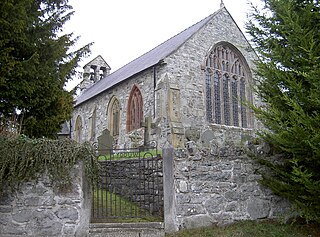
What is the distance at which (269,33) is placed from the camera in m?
7.66

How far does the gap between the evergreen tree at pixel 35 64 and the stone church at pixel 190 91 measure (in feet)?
19.5

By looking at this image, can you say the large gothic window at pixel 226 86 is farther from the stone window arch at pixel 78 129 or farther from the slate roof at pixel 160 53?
the stone window arch at pixel 78 129

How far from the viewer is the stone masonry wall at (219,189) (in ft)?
23.1

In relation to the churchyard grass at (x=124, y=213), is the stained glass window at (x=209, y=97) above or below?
above

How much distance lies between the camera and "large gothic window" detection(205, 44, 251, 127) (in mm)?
19312

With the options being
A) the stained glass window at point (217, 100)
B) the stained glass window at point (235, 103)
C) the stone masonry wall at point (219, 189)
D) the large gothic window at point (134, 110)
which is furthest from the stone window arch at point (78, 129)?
the stone masonry wall at point (219, 189)

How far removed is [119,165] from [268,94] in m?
4.08

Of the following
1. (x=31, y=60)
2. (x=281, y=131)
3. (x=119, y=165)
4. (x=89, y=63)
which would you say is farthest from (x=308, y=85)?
(x=89, y=63)

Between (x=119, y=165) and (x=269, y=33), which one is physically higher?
(x=269, y=33)

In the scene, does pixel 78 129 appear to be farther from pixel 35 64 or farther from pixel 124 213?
pixel 124 213

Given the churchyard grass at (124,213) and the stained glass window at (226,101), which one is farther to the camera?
the stained glass window at (226,101)

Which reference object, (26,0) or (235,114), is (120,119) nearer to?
(235,114)

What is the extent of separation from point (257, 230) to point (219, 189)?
1.10m

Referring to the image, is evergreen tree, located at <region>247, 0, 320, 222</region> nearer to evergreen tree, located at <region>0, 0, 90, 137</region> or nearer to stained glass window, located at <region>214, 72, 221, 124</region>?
evergreen tree, located at <region>0, 0, 90, 137</region>
